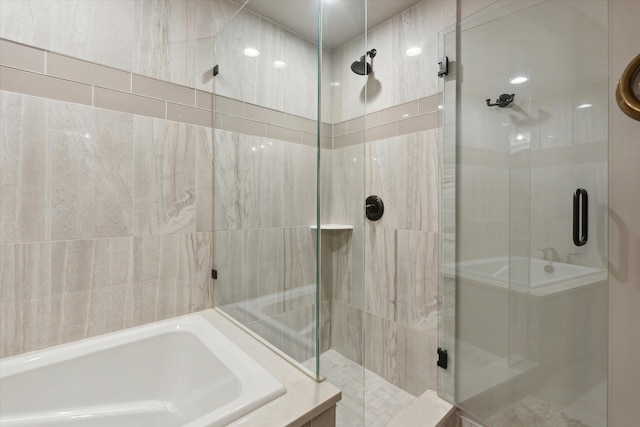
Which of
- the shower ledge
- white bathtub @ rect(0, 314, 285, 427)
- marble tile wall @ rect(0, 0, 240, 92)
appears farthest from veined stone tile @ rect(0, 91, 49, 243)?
the shower ledge

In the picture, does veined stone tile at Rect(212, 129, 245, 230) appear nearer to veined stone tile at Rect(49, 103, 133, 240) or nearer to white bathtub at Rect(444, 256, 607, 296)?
veined stone tile at Rect(49, 103, 133, 240)

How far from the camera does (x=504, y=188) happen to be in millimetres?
1282

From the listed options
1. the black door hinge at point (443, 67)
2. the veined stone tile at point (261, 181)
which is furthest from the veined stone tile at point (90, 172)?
the black door hinge at point (443, 67)

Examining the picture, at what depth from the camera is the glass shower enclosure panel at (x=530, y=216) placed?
1044mm

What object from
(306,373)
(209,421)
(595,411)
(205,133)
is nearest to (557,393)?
(595,411)

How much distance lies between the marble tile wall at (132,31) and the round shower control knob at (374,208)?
1.18 meters

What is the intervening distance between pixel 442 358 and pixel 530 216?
841mm

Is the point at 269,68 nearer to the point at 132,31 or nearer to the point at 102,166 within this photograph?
the point at 132,31

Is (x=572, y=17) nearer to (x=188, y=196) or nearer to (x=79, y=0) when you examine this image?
(x=188, y=196)

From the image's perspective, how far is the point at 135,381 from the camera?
1.21 m

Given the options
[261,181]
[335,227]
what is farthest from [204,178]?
[335,227]

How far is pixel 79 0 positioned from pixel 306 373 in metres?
1.80

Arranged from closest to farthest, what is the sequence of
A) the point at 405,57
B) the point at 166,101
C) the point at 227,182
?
the point at 166,101 < the point at 227,182 < the point at 405,57

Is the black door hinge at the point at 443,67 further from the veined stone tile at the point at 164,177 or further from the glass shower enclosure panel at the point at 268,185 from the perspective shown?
the veined stone tile at the point at 164,177
